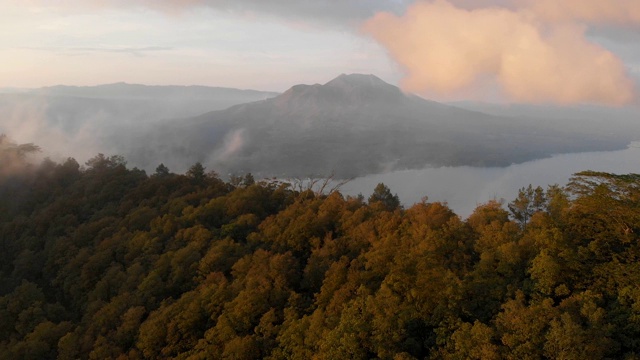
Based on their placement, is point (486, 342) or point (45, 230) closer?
point (486, 342)

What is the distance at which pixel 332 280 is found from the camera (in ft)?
94.1

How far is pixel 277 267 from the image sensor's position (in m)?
31.8

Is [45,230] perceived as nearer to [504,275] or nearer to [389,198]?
[389,198]

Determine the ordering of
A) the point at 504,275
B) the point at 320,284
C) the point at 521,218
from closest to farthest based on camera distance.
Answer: the point at 504,275
the point at 320,284
the point at 521,218

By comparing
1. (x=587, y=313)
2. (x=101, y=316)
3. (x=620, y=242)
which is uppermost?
(x=620, y=242)

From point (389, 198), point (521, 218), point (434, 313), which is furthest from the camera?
point (389, 198)

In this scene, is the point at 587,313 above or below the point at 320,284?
above

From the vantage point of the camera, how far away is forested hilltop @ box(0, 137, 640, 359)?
21453 mm

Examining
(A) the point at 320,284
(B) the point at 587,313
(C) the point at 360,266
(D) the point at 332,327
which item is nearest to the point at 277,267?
(A) the point at 320,284

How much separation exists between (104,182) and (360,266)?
4067 cm

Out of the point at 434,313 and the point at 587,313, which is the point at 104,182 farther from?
the point at 587,313

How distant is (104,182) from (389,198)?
117 feet

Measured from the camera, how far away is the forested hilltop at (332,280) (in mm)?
21453

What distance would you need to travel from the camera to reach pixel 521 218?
1447 inches
